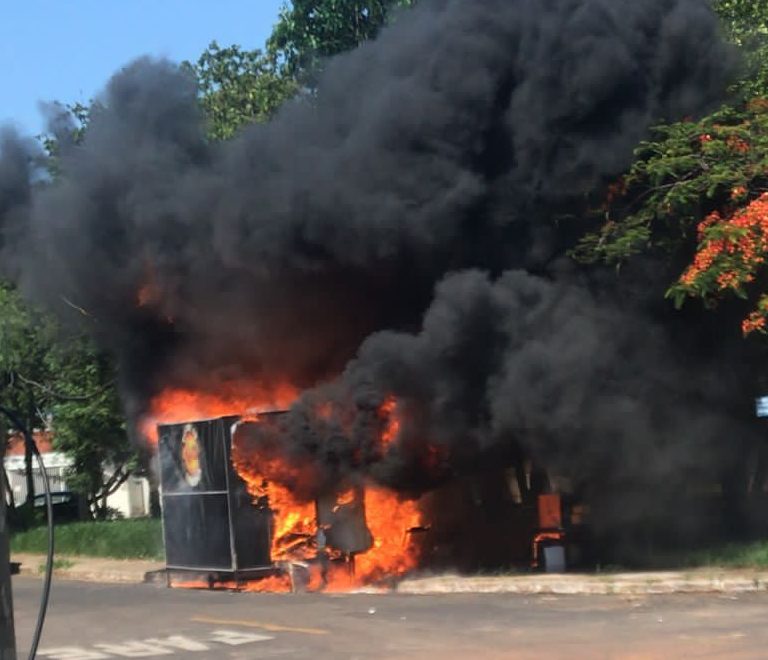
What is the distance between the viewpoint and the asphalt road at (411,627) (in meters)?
10.8

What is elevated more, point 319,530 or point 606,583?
point 319,530

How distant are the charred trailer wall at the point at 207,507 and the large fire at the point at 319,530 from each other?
186 mm

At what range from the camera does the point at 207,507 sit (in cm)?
1800

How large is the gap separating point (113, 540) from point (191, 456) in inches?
259

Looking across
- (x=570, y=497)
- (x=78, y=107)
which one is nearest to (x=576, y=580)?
(x=570, y=497)

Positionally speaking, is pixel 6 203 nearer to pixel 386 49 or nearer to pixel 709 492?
pixel 386 49

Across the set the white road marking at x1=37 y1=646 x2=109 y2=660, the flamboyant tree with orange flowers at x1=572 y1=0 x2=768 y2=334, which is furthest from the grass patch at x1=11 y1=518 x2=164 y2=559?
the white road marking at x1=37 y1=646 x2=109 y2=660

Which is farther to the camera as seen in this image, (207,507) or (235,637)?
(207,507)

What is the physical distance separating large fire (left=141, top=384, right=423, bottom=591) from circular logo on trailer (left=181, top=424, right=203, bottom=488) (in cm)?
88

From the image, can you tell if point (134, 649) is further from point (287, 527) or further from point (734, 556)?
point (734, 556)

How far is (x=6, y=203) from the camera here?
24.0 m

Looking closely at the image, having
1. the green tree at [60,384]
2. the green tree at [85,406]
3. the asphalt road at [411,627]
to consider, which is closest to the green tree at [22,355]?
the green tree at [60,384]

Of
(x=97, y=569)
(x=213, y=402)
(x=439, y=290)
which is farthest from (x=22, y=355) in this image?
(x=439, y=290)

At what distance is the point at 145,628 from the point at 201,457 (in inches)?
189
